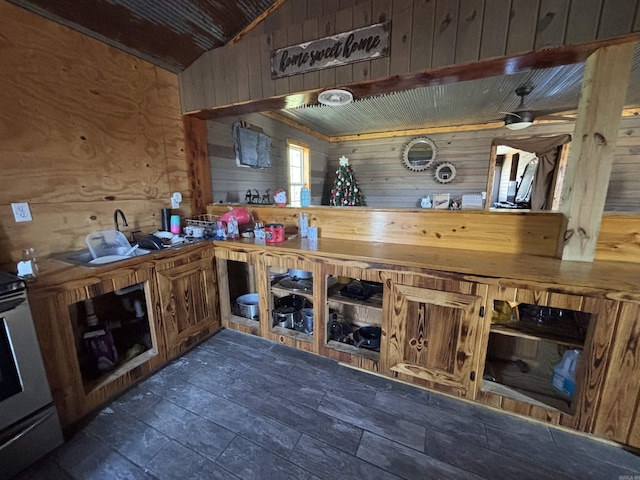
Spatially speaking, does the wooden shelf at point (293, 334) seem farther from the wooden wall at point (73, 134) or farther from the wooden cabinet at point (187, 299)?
the wooden wall at point (73, 134)

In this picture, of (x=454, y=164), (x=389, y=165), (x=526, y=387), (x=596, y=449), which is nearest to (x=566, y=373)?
(x=526, y=387)

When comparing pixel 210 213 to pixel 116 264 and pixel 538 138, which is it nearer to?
pixel 116 264

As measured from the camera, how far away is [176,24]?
6.11 ft

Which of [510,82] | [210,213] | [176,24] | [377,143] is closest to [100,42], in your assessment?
[176,24]

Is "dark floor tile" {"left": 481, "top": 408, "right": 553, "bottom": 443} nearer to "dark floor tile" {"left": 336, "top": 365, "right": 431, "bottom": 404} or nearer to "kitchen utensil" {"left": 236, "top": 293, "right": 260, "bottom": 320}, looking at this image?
"dark floor tile" {"left": 336, "top": 365, "right": 431, "bottom": 404}

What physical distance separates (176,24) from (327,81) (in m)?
1.15

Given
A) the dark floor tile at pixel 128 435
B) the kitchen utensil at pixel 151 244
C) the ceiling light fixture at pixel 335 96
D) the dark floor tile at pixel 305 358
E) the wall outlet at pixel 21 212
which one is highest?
the ceiling light fixture at pixel 335 96

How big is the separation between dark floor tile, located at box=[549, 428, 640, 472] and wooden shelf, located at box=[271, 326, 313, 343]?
1.49 metres

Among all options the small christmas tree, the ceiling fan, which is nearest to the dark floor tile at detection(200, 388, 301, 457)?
the small christmas tree

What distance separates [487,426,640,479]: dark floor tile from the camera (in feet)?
3.89

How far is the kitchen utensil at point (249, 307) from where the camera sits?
7.79 ft

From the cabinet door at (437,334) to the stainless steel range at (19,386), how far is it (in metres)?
1.79

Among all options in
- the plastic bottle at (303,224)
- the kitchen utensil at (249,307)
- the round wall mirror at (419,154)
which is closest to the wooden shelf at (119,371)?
the kitchen utensil at (249,307)

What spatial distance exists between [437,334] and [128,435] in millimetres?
1756
